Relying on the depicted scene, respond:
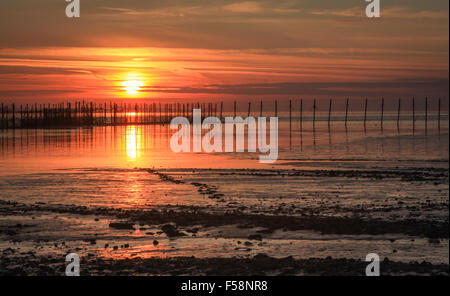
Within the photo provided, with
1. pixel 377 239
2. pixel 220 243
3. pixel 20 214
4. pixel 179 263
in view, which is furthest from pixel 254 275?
pixel 20 214

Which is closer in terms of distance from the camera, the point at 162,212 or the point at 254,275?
the point at 254,275

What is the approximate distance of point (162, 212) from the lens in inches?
720

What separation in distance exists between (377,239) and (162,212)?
23.2 ft

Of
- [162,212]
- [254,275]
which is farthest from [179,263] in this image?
[162,212]

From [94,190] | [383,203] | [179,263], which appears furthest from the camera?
[94,190]

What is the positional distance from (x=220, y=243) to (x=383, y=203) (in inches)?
330

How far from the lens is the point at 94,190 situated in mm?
24219
